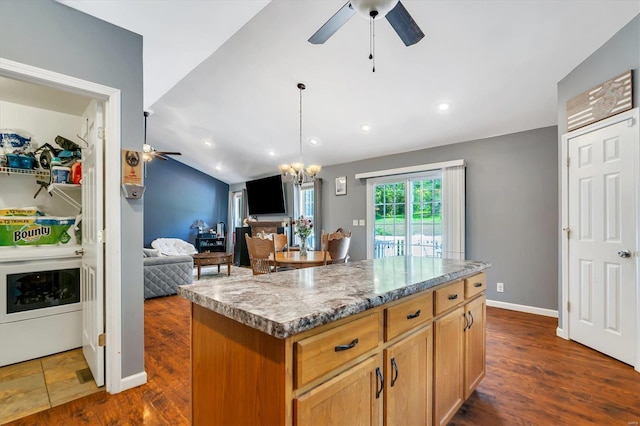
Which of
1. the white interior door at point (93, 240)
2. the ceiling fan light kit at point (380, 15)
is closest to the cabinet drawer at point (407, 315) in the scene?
the ceiling fan light kit at point (380, 15)

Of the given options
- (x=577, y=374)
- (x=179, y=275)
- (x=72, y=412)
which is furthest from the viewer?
(x=179, y=275)

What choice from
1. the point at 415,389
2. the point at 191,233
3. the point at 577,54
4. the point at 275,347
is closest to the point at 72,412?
the point at 275,347

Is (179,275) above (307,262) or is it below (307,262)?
below

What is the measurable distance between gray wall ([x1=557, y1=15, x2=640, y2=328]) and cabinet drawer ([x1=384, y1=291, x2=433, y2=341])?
2620mm

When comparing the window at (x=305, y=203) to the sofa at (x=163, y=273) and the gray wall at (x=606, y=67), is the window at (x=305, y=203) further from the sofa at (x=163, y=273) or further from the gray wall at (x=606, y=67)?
the gray wall at (x=606, y=67)

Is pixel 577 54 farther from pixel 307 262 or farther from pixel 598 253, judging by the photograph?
pixel 307 262

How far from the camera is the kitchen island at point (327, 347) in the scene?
86 cm

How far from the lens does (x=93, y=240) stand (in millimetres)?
2146

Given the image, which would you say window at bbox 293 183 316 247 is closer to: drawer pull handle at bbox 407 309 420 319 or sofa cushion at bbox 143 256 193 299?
sofa cushion at bbox 143 256 193 299

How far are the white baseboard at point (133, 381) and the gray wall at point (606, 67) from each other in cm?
387

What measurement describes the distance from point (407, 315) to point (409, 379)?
0.91ft

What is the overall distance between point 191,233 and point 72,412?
6889 mm

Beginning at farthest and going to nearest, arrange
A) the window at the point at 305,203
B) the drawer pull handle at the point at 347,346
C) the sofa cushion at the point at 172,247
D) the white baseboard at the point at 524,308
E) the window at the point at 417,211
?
the sofa cushion at the point at 172,247, the window at the point at 305,203, the window at the point at 417,211, the white baseboard at the point at 524,308, the drawer pull handle at the point at 347,346

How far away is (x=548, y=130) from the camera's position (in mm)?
3664
